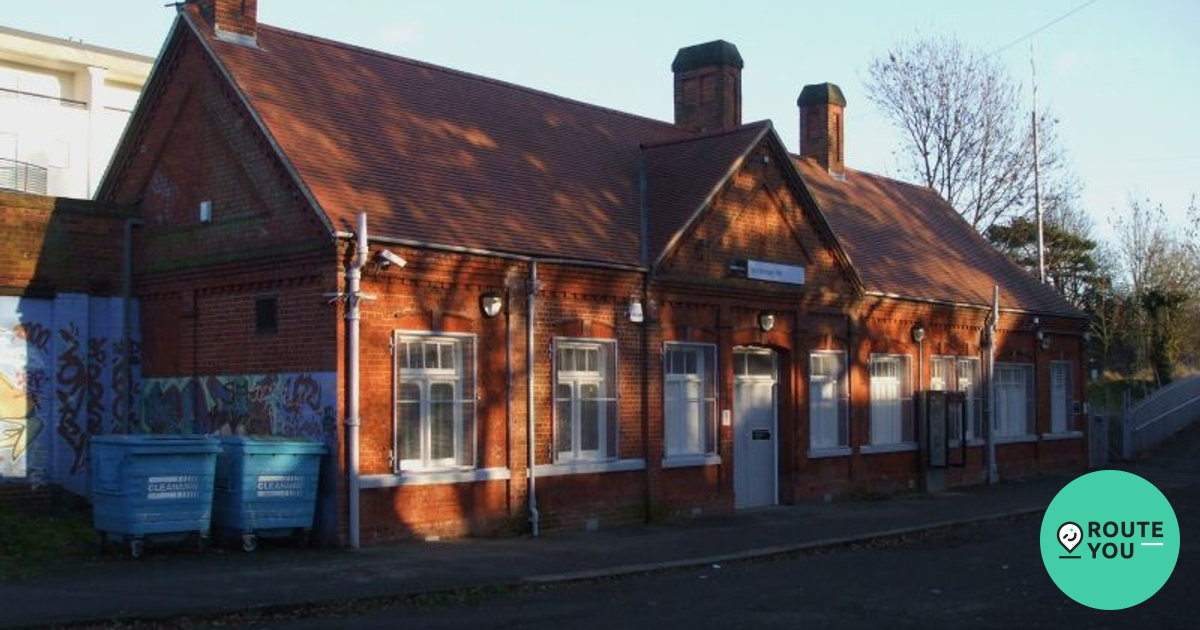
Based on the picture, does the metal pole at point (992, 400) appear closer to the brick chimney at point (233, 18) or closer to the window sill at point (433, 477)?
the window sill at point (433, 477)

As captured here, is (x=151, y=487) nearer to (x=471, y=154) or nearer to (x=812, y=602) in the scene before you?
(x=471, y=154)

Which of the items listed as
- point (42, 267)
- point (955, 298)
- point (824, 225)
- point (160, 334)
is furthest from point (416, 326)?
point (955, 298)

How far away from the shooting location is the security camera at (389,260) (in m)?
16.4

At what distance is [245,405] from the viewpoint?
1777 cm

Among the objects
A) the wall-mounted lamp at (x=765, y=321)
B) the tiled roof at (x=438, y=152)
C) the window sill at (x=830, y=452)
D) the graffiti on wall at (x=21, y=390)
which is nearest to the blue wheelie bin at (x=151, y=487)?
the graffiti on wall at (x=21, y=390)

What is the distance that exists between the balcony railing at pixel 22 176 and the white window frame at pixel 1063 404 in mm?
30613

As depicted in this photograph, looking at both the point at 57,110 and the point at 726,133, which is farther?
the point at 57,110

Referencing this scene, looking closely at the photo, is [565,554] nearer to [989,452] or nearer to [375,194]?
[375,194]

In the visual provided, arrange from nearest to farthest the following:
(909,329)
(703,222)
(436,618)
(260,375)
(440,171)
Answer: (436,618)
(260,375)
(440,171)
(703,222)
(909,329)

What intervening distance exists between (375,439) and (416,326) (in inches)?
62.3

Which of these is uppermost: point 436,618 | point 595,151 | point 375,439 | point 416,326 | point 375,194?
point 595,151

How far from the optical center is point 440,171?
754 inches

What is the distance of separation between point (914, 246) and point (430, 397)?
51.4 ft

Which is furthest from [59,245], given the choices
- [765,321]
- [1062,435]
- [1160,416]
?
[1160,416]
